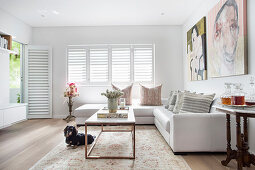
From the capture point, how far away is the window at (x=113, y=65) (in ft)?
16.0

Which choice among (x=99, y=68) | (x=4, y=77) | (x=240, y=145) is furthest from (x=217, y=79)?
Answer: (x=4, y=77)

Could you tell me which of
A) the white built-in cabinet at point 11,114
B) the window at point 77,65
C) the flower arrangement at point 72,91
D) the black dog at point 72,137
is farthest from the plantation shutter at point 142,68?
the white built-in cabinet at point 11,114

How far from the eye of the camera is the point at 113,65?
4.90 metres

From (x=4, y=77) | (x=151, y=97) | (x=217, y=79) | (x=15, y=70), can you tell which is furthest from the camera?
(x=15, y=70)

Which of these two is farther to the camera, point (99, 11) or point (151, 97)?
point (151, 97)

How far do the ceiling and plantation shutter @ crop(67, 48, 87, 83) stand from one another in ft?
2.75

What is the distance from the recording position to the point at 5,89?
393cm

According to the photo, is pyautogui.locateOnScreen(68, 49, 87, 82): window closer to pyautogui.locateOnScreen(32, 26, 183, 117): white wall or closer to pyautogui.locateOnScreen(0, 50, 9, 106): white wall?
pyautogui.locateOnScreen(32, 26, 183, 117): white wall

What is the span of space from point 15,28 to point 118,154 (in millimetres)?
4299

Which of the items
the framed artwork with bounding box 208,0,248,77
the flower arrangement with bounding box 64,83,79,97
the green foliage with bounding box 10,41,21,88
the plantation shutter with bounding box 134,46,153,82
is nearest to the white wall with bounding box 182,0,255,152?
the framed artwork with bounding box 208,0,248,77

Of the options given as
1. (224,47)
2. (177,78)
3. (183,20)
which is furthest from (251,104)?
(183,20)

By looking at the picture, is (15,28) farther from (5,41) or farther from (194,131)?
(194,131)

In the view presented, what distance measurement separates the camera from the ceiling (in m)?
3.60

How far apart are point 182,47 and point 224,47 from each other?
7.72ft
